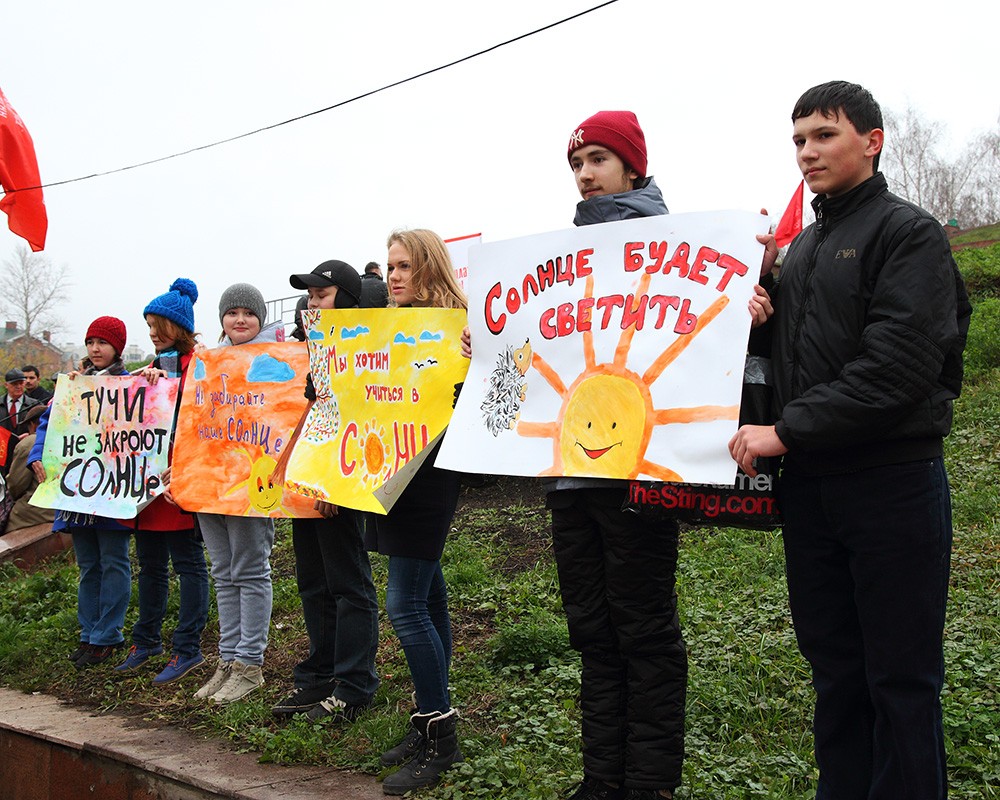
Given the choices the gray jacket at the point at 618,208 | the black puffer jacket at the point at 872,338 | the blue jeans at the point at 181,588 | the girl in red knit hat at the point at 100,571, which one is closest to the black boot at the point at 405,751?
the gray jacket at the point at 618,208

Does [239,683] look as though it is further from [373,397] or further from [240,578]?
[373,397]

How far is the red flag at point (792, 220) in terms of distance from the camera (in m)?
5.61

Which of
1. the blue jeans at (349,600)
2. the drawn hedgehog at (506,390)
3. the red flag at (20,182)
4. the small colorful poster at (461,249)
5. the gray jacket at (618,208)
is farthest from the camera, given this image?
the small colorful poster at (461,249)

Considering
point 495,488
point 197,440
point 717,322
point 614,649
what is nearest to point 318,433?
point 197,440

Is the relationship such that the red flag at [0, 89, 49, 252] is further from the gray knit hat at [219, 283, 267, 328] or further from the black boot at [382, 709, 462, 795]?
the black boot at [382, 709, 462, 795]

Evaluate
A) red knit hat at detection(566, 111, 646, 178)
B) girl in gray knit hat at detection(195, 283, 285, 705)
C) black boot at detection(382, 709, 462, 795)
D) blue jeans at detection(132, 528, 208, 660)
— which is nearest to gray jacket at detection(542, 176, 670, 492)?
red knit hat at detection(566, 111, 646, 178)

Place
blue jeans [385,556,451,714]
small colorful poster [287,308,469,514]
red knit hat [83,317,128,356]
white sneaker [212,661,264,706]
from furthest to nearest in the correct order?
red knit hat [83,317,128,356], white sneaker [212,661,264,706], small colorful poster [287,308,469,514], blue jeans [385,556,451,714]

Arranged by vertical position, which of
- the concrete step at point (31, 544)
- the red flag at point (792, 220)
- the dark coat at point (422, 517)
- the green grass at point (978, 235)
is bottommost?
the concrete step at point (31, 544)

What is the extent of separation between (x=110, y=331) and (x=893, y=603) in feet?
18.0

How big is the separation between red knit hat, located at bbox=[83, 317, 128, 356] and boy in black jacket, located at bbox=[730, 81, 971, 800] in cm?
495

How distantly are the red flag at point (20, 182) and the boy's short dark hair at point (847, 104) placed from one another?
8.22 metres

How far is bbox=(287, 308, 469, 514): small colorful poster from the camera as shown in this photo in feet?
13.2

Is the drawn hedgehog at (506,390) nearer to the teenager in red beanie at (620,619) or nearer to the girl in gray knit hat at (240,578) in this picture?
the teenager in red beanie at (620,619)

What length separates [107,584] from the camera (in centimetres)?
622
